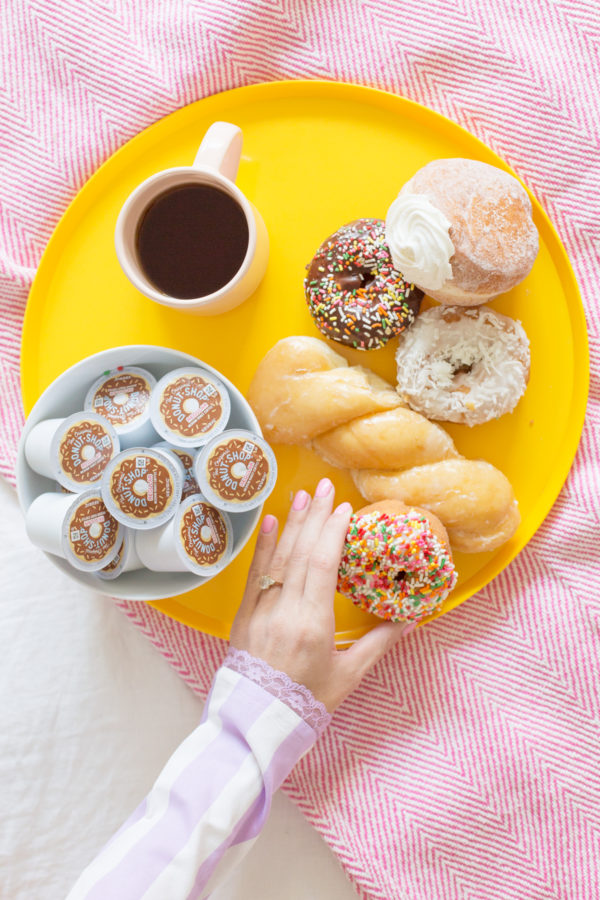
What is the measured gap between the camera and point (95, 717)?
1.46 metres

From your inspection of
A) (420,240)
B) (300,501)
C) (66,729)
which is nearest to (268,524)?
(300,501)

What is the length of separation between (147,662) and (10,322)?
0.73 meters

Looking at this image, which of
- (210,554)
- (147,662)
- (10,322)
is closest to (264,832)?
(147,662)

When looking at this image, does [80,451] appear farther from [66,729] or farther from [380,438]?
[66,729]

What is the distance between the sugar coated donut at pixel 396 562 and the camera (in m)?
1.16

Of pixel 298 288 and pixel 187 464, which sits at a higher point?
pixel 298 288

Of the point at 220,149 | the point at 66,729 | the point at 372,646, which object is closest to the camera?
the point at 220,149

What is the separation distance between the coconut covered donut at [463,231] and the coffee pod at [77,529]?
0.62m

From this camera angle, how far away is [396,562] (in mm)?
1162

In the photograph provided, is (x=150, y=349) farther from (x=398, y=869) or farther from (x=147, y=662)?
(x=398, y=869)

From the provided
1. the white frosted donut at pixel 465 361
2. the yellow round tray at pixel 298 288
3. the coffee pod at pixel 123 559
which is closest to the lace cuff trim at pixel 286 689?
the yellow round tray at pixel 298 288

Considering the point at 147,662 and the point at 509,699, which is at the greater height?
the point at 509,699

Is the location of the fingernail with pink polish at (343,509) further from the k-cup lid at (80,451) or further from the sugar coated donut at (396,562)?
the k-cup lid at (80,451)

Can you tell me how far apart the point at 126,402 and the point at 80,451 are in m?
0.12
